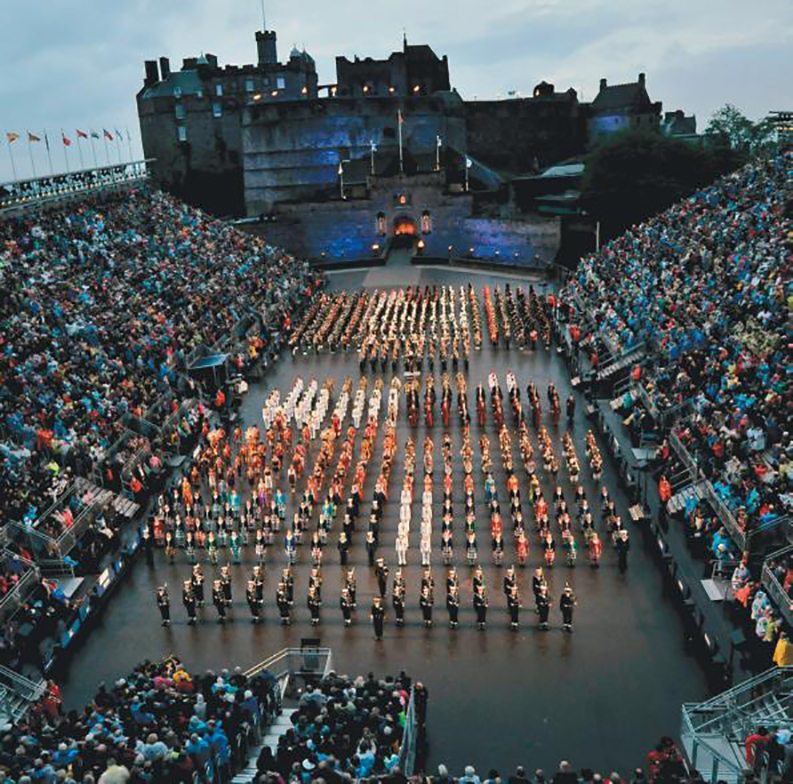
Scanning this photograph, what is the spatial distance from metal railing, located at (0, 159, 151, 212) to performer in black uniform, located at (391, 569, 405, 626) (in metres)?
28.9

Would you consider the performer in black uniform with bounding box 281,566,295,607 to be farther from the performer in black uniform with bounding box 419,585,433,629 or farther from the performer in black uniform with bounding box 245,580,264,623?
the performer in black uniform with bounding box 419,585,433,629

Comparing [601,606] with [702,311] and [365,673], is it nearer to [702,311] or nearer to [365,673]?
[365,673]

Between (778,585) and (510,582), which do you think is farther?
(510,582)

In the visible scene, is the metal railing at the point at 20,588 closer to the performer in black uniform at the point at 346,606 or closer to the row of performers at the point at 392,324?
the performer in black uniform at the point at 346,606

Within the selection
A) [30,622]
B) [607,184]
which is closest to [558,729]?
[30,622]

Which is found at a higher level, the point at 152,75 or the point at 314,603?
the point at 152,75

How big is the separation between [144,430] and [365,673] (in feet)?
46.1

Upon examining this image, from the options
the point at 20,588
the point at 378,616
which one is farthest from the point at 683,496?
the point at 20,588

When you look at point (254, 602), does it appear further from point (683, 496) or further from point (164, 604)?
point (683, 496)

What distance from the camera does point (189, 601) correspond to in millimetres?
18172

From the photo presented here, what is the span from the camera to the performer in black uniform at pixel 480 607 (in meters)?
17.4

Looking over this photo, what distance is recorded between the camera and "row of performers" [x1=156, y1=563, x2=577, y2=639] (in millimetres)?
17453

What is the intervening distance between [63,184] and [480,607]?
3712cm

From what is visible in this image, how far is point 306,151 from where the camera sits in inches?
2751
